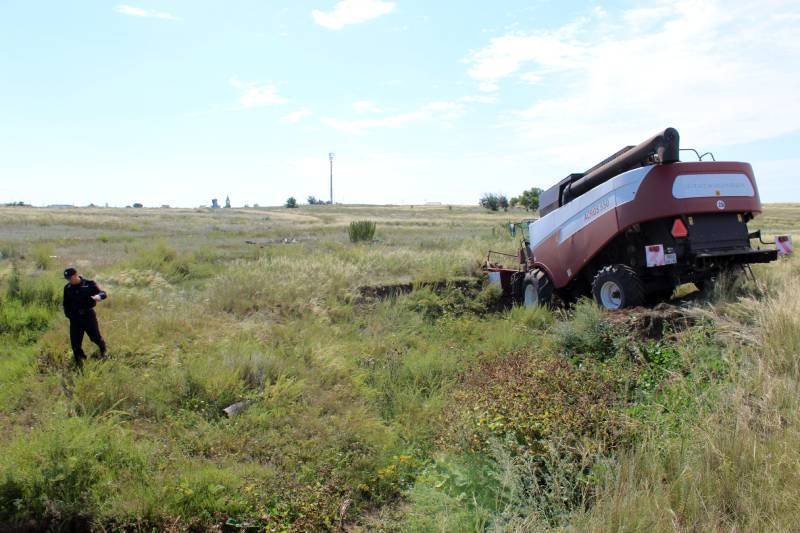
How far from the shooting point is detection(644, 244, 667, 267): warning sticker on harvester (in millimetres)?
7738

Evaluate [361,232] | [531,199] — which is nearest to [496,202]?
[531,199]

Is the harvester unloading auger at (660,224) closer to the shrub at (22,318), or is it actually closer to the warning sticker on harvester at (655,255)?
the warning sticker on harvester at (655,255)

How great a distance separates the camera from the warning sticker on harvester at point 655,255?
25.4 feet

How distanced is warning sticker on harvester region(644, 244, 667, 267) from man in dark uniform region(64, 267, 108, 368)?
7.21 meters

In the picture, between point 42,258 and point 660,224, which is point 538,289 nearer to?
point 660,224

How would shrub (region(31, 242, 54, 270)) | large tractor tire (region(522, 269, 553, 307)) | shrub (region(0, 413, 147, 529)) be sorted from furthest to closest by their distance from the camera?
shrub (region(31, 242, 54, 270)) < large tractor tire (region(522, 269, 553, 307)) < shrub (region(0, 413, 147, 529))

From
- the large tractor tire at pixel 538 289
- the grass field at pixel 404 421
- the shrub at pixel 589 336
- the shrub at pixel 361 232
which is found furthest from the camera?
the shrub at pixel 361 232

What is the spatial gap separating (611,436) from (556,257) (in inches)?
224

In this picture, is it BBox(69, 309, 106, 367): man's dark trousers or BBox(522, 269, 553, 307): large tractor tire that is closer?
BBox(69, 309, 106, 367): man's dark trousers

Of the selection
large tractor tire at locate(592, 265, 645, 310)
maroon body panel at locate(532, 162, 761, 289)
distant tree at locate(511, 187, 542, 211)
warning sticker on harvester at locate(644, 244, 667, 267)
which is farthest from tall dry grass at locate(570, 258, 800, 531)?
distant tree at locate(511, 187, 542, 211)

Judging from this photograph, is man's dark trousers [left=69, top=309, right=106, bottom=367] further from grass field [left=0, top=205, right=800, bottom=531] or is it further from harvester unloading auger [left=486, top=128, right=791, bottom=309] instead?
harvester unloading auger [left=486, top=128, right=791, bottom=309]

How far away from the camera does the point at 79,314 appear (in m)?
7.03

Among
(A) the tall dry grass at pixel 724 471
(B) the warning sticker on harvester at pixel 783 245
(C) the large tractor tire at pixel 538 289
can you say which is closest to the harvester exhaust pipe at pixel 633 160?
(C) the large tractor tire at pixel 538 289

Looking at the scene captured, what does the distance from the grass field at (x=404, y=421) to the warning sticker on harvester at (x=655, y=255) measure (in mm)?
727
